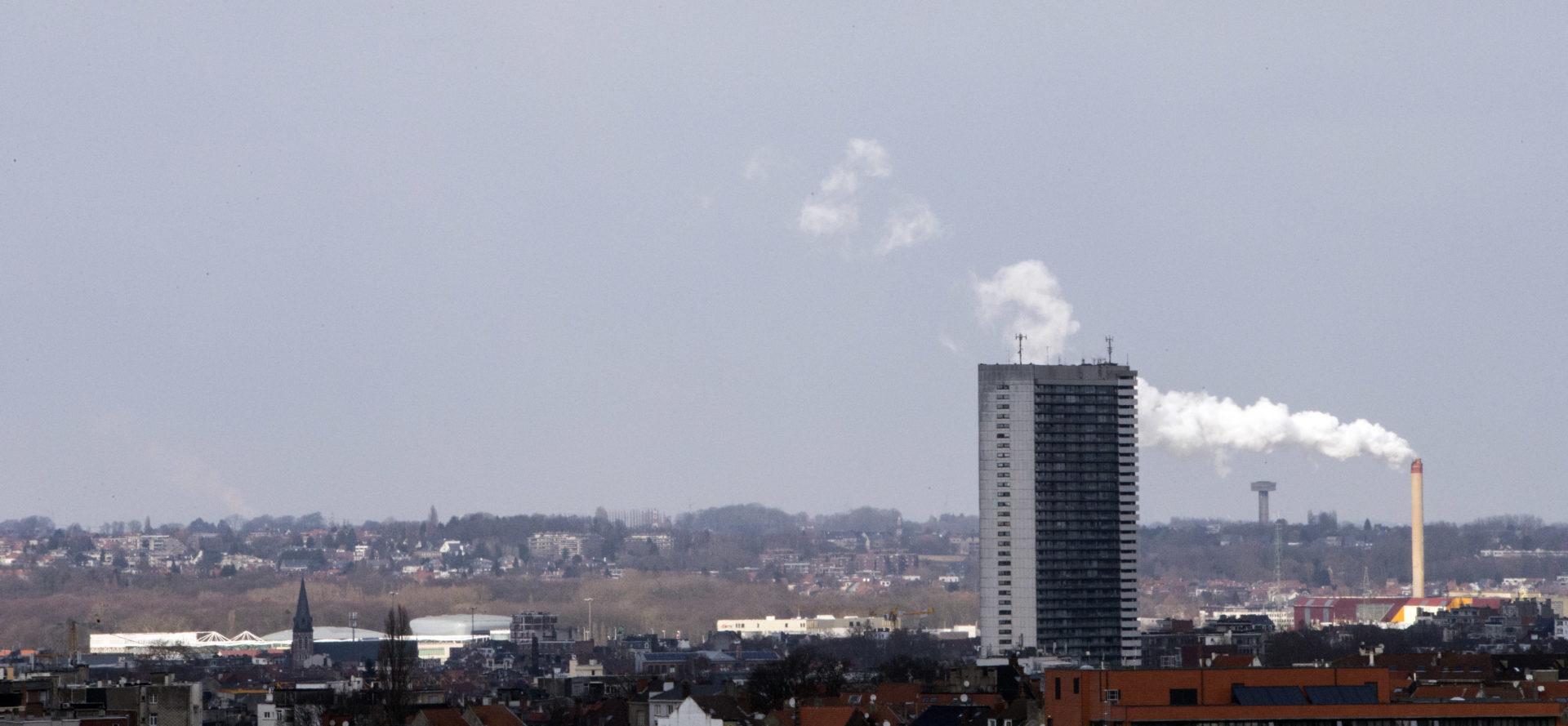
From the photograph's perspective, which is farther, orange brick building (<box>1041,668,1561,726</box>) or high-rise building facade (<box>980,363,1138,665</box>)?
high-rise building facade (<box>980,363,1138,665</box>)

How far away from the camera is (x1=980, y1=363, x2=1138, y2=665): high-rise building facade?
591ft

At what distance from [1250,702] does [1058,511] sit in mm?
110997

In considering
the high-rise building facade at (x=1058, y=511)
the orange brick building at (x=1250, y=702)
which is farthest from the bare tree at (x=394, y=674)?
the high-rise building facade at (x=1058, y=511)

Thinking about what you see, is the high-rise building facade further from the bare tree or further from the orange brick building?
the orange brick building

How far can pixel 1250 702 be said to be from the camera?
71.4 metres

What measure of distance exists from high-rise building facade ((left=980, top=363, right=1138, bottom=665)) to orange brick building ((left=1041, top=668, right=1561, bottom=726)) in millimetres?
104432

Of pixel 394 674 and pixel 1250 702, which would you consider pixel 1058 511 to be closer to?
pixel 394 674

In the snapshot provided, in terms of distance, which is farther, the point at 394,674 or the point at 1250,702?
the point at 394,674

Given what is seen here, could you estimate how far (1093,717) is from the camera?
2776 inches

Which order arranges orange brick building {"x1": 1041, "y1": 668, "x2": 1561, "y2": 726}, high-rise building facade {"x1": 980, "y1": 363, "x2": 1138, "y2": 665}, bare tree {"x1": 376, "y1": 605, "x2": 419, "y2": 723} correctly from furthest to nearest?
1. high-rise building facade {"x1": 980, "y1": 363, "x2": 1138, "y2": 665}
2. bare tree {"x1": 376, "y1": 605, "x2": 419, "y2": 723}
3. orange brick building {"x1": 1041, "y1": 668, "x2": 1561, "y2": 726}

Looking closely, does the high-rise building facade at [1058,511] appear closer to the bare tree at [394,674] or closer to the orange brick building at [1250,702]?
the bare tree at [394,674]

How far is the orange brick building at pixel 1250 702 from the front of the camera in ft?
232

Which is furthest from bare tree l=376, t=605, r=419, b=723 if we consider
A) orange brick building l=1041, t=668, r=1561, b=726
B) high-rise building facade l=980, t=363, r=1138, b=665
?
high-rise building facade l=980, t=363, r=1138, b=665

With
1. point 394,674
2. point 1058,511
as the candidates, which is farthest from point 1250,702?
point 1058,511
